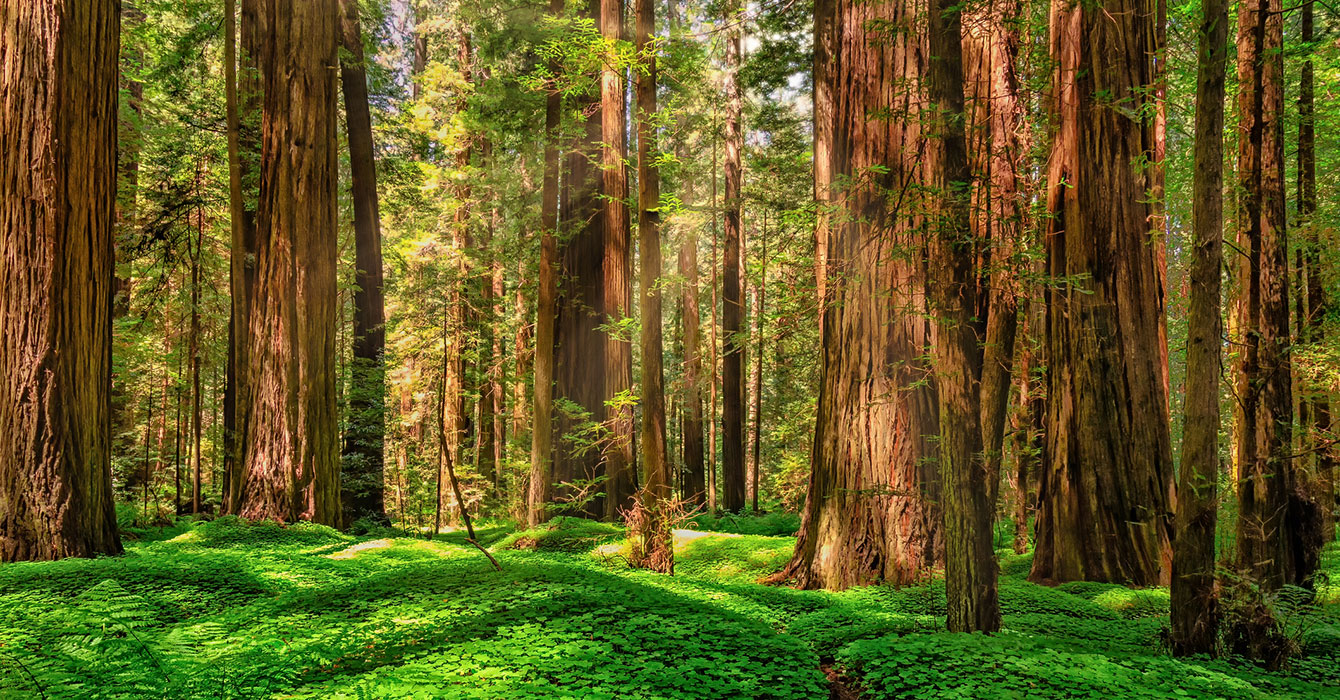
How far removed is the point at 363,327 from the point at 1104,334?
42.1 ft

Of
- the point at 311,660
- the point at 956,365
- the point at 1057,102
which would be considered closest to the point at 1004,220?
the point at 956,365

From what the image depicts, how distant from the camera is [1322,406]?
1262 cm

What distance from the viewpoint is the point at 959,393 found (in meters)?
4.05

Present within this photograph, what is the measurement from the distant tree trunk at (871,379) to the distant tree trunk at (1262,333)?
81.6 inches

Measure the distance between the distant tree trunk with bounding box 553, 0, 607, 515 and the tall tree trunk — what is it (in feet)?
31.4

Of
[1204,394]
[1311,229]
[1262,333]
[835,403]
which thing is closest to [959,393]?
[1204,394]

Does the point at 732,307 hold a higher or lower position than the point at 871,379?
higher

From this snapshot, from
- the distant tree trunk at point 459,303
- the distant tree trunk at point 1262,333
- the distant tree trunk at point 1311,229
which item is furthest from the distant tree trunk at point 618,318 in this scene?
the distant tree trunk at point 1311,229

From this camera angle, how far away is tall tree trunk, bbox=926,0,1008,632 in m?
3.99

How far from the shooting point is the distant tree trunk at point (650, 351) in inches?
279

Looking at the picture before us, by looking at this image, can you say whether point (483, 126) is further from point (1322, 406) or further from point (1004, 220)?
point (1322, 406)

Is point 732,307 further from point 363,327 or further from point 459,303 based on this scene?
point 363,327

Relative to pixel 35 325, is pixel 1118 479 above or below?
below

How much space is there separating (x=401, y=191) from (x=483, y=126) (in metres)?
3.26
